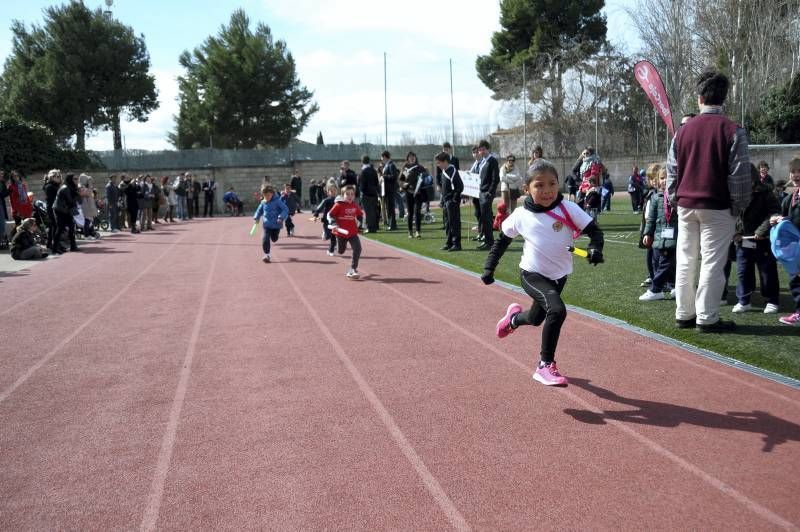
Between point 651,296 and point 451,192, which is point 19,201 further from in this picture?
point 651,296

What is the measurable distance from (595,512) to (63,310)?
8.02 meters

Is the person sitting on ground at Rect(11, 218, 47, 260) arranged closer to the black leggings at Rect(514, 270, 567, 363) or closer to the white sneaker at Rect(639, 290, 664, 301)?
the white sneaker at Rect(639, 290, 664, 301)

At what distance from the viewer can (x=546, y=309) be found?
506 cm

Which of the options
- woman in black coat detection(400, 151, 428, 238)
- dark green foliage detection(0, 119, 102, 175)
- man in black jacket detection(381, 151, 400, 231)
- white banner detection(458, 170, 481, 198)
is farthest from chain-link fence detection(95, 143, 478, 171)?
white banner detection(458, 170, 481, 198)

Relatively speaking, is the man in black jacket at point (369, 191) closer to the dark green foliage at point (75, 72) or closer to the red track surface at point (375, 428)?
the red track surface at point (375, 428)

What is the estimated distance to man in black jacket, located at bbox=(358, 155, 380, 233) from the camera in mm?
18500

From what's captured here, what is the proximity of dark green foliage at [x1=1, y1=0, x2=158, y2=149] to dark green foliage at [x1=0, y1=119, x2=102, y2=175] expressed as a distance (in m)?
12.9

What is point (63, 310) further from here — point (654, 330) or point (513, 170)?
point (513, 170)

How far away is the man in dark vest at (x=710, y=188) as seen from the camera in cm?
608

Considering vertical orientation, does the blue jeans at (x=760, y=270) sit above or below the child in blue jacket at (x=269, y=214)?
below

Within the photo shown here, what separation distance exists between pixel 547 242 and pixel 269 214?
31.4ft

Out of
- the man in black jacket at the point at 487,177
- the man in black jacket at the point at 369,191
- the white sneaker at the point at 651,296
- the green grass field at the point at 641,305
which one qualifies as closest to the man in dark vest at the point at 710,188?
the green grass field at the point at 641,305

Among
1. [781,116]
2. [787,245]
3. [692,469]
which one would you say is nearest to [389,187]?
[787,245]

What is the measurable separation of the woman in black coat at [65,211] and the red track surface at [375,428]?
7864mm
